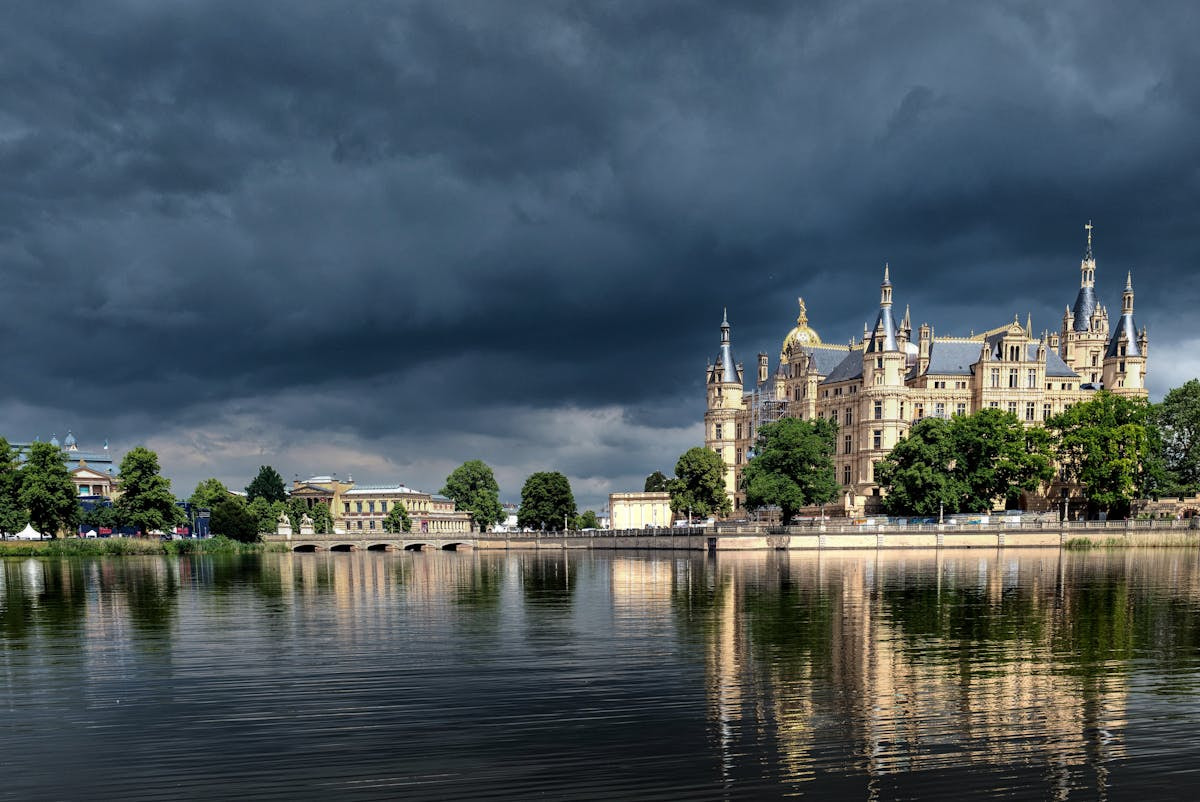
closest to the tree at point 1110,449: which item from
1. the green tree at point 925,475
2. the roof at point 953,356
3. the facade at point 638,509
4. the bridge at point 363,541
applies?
the green tree at point 925,475

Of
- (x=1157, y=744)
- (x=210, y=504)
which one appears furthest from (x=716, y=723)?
(x=210, y=504)

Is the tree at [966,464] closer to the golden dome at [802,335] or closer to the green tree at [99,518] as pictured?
the golden dome at [802,335]

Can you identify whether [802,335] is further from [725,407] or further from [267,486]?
[267,486]

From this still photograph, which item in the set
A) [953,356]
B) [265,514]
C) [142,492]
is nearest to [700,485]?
[953,356]

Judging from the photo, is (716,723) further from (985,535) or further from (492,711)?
(985,535)

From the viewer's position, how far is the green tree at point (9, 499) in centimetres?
11394

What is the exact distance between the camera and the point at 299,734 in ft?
66.6

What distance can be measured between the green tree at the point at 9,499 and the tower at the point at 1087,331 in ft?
480

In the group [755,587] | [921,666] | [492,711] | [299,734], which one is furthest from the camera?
[755,587]

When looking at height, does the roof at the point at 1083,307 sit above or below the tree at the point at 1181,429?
above

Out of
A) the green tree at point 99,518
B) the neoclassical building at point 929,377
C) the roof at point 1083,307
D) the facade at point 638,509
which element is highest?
the roof at point 1083,307

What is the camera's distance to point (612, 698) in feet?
77.3

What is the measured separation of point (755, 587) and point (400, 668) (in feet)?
108

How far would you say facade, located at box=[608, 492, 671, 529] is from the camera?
17400 cm
